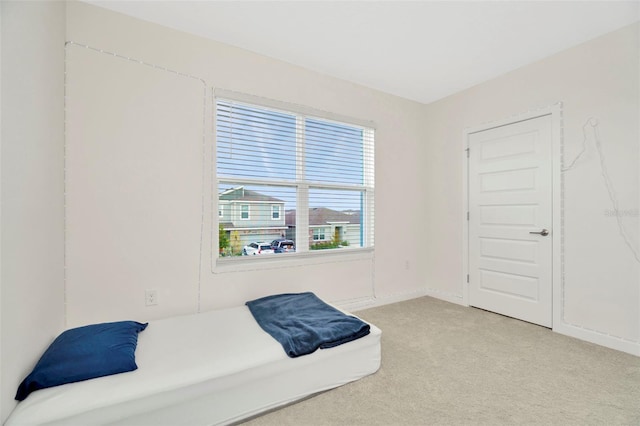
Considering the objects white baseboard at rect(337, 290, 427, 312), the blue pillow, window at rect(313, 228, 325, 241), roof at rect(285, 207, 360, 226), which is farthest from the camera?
white baseboard at rect(337, 290, 427, 312)

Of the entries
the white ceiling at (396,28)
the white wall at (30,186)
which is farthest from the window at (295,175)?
the white wall at (30,186)

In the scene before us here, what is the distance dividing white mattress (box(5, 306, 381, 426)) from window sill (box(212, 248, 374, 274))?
1.76 ft

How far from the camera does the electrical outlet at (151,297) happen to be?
6.97 ft

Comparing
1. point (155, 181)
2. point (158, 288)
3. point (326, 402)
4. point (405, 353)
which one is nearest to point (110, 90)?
point (155, 181)

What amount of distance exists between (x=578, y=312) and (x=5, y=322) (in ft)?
12.3

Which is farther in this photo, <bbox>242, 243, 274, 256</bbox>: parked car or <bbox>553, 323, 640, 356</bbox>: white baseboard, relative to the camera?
<bbox>242, 243, 274, 256</bbox>: parked car

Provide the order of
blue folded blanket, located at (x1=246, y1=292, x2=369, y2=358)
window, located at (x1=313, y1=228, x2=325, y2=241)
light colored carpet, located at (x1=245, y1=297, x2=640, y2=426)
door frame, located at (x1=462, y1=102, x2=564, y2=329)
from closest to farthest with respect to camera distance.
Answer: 1. light colored carpet, located at (x1=245, y1=297, x2=640, y2=426)
2. blue folded blanket, located at (x1=246, y1=292, x2=369, y2=358)
3. door frame, located at (x1=462, y1=102, x2=564, y2=329)
4. window, located at (x1=313, y1=228, x2=325, y2=241)

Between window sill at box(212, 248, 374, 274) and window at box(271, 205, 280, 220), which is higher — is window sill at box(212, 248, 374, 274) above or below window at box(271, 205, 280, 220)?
below

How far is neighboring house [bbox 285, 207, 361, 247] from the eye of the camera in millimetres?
2816

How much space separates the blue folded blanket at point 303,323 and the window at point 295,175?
58 centimetres

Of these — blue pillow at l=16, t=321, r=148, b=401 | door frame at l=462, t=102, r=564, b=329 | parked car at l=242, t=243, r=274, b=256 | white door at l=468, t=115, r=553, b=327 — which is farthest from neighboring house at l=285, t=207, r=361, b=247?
door frame at l=462, t=102, r=564, b=329

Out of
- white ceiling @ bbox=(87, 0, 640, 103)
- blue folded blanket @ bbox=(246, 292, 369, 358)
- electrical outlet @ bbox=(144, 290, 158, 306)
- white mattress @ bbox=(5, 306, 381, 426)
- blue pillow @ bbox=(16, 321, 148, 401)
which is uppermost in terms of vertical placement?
white ceiling @ bbox=(87, 0, 640, 103)

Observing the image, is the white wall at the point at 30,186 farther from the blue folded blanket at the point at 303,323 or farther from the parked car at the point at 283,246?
the parked car at the point at 283,246

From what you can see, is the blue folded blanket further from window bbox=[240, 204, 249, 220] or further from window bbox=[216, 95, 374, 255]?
window bbox=[240, 204, 249, 220]
